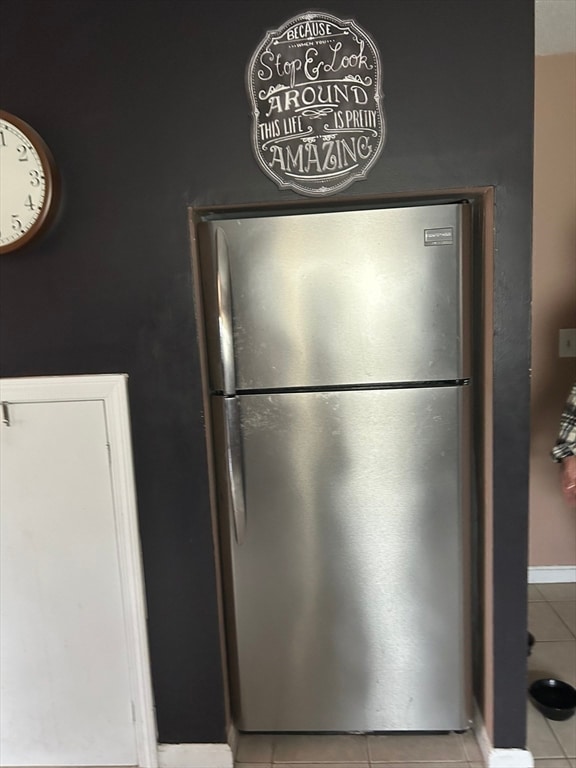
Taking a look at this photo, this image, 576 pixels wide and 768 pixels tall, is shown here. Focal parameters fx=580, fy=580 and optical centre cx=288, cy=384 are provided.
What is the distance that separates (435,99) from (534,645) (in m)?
2.14

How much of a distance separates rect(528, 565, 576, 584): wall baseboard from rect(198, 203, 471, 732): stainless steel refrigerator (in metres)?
1.25

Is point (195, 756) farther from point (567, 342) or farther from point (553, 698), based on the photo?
point (567, 342)

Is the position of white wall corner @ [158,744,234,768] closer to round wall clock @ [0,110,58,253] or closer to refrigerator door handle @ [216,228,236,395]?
refrigerator door handle @ [216,228,236,395]

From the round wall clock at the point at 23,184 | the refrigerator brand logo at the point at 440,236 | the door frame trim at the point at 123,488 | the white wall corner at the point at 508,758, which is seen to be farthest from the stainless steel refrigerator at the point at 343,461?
the round wall clock at the point at 23,184

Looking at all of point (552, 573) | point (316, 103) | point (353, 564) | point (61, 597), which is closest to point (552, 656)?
point (552, 573)

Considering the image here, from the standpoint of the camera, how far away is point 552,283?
2.67m

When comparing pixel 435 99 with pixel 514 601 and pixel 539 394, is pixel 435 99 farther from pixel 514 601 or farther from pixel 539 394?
pixel 539 394

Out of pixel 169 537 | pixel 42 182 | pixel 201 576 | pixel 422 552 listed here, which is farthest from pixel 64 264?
pixel 422 552

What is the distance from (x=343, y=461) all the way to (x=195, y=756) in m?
1.06

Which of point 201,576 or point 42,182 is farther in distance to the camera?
point 201,576

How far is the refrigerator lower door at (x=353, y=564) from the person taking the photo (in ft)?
5.54

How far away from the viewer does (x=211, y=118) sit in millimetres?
1549

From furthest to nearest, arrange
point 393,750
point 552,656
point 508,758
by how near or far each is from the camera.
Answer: point 552,656 → point 393,750 → point 508,758

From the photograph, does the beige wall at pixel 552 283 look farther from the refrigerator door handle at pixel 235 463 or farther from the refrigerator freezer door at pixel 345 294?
the refrigerator door handle at pixel 235 463
